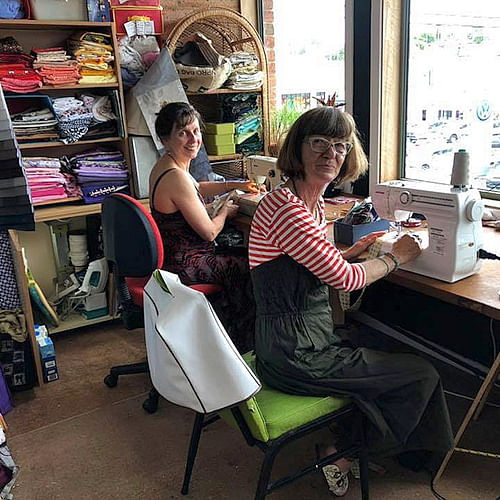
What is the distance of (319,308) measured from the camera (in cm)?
166

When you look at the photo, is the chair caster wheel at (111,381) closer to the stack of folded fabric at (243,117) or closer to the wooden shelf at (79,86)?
the wooden shelf at (79,86)

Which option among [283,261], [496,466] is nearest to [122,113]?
[283,261]

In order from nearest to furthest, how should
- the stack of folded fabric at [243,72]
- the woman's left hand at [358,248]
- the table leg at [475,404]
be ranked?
the table leg at [475,404]
the woman's left hand at [358,248]
the stack of folded fabric at [243,72]

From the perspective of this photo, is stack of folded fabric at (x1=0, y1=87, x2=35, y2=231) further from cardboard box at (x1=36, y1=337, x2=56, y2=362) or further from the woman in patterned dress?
cardboard box at (x1=36, y1=337, x2=56, y2=362)

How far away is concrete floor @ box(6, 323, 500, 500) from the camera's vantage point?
73.3 inches

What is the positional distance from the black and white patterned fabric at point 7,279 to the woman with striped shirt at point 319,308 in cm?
142

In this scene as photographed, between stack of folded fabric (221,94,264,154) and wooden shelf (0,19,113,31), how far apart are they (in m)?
0.85

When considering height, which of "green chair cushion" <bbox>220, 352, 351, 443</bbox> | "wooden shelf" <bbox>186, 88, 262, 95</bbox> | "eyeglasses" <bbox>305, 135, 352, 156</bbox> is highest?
"wooden shelf" <bbox>186, 88, 262, 95</bbox>

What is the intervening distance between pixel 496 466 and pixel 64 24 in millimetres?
2775

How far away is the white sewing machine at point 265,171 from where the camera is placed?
263cm

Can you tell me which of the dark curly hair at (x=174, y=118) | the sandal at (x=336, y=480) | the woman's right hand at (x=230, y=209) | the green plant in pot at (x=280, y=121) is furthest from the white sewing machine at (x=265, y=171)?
the sandal at (x=336, y=480)

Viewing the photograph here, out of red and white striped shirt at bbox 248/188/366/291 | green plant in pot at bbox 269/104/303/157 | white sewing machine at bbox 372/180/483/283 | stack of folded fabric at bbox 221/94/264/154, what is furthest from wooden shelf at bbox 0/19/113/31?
white sewing machine at bbox 372/180/483/283

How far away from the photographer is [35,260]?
10.4 ft

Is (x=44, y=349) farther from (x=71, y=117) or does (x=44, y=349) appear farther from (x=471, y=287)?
(x=471, y=287)
